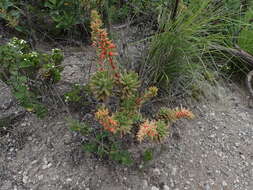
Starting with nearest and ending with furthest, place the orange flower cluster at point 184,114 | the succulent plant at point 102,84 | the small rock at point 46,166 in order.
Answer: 1. the succulent plant at point 102,84
2. the orange flower cluster at point 184,114
3. the small rock at point 46,166

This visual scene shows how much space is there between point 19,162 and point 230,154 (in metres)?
1.25

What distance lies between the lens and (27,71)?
1.61m

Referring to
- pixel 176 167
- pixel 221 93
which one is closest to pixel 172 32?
pixel 221 93

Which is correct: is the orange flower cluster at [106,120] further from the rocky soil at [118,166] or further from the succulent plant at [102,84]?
the rocky soil at [118,166]

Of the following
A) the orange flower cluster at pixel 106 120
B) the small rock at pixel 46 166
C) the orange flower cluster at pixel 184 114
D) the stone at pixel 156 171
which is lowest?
the stone at pixel 156 171

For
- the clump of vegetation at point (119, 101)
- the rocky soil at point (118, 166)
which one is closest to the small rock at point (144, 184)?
the rocky soil at point (118, 166)

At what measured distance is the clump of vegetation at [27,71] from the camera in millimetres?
1454

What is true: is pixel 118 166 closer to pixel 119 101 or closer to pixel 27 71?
pixel 119 101

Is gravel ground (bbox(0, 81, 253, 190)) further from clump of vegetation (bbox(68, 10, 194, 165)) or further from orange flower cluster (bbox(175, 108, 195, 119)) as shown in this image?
orange flower cluster (bbox(175, 108, 195, 119))

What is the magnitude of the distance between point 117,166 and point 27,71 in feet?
2.47

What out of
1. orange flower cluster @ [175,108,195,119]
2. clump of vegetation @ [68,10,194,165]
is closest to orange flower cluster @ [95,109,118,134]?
clump of vegetation @ [68,10,194,165]

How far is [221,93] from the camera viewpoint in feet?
7.15

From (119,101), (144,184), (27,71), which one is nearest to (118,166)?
(144,184)

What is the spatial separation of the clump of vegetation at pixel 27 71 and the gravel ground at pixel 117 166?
19cm
